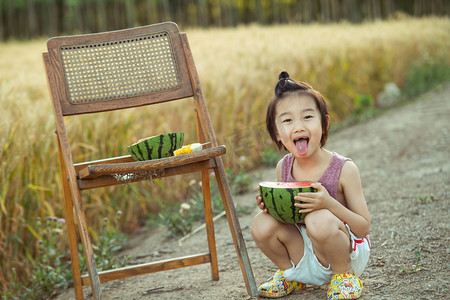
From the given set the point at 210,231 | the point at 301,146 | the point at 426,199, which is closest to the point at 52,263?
the point at 210,231

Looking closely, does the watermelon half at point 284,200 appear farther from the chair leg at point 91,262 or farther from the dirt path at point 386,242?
the chair leg at point 91,262

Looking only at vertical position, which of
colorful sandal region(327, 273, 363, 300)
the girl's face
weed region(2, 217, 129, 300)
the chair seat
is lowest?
weed region(2, 217, 129, 300)

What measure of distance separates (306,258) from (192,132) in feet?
9.85

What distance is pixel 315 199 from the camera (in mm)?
2279

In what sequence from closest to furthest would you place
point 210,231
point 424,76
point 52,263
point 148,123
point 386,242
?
point 210,231 → point 386,242 → point 52,263 → point 148,123 → point 424,76

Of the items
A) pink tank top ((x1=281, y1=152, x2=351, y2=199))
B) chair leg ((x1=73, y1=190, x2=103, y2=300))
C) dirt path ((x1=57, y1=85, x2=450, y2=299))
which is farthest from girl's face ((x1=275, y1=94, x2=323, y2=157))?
chair leg ((x1=73, y1=190, x2=103, y2=300))

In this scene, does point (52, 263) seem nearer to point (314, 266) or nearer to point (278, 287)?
point (278, 287)

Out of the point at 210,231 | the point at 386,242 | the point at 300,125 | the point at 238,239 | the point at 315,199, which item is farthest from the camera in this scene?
the point at 386,242

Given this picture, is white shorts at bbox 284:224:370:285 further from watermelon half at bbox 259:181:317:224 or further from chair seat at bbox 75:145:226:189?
chair seat at bbox 75:145:226:189

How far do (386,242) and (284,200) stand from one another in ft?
3.81

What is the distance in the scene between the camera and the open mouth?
2.41 meters

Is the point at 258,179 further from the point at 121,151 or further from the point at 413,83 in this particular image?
the point at 413,83

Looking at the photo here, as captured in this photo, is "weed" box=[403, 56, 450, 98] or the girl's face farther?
"weed" box=[403, 56, 450, 98]

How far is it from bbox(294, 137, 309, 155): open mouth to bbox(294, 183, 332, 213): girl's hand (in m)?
0.17
